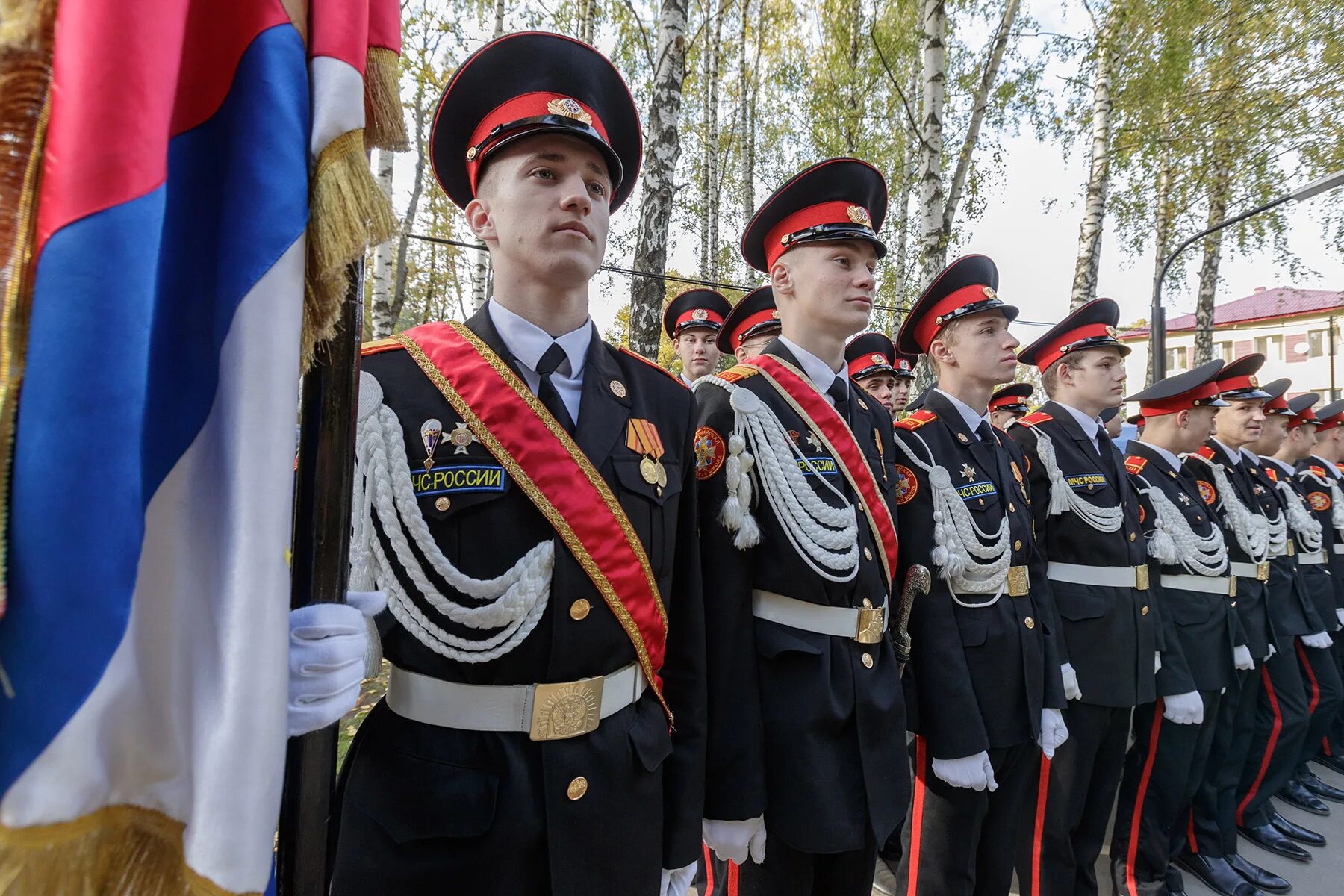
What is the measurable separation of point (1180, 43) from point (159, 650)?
52.3ft

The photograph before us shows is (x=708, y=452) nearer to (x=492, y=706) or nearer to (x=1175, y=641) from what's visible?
(x=492, y=706)

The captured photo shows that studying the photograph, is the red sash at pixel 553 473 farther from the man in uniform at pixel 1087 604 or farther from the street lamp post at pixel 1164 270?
the street lamp post at pixel 1164 270

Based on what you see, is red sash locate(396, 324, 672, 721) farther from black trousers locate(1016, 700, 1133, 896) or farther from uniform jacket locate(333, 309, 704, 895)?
black trousers locate(1016, 700, 1133, 896)

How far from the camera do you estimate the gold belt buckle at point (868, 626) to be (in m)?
2.35

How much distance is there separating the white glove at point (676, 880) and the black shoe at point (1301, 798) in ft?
20.1

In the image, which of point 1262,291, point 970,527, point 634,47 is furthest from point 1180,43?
point 1262,291

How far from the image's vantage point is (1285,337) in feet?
125

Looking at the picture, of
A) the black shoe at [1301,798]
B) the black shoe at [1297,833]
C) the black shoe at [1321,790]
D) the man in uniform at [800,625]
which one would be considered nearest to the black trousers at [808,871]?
the man in uniform at [800,625]

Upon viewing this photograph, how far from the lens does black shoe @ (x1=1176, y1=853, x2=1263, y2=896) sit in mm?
4160

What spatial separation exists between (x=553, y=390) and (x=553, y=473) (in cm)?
24

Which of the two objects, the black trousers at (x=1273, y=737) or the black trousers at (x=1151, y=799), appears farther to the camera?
the black trousers at (x=1273, y=737)

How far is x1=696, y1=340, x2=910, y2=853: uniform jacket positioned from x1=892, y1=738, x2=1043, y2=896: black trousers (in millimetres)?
739

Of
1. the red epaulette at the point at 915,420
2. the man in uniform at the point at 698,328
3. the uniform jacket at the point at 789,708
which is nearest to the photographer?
the uniform jacket at the point at 789,708

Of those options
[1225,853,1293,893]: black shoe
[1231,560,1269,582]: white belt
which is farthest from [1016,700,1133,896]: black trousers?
[1231,560,1269,582]: white belt
